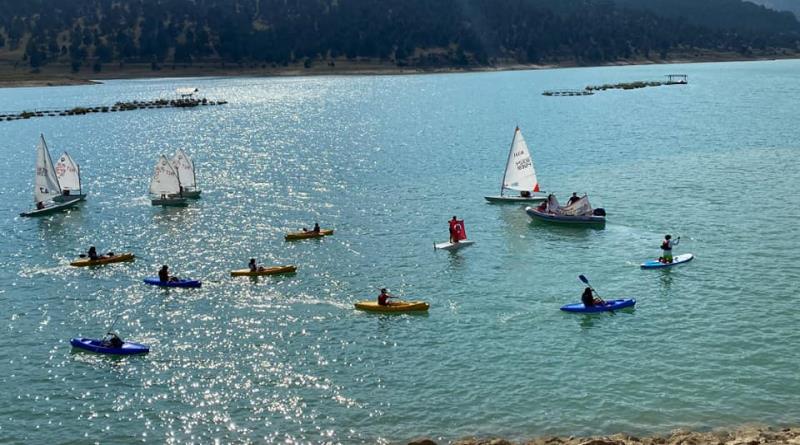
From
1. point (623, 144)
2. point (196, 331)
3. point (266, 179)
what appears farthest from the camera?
point (623, 144)

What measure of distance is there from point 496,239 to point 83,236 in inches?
1617

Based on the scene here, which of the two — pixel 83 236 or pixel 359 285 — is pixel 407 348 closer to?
pixel 359 285

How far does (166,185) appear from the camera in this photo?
308 ft

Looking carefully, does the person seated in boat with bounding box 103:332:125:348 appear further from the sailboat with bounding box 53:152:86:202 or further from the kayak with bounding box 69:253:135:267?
the sailboat with bounding box 53:152:86:202

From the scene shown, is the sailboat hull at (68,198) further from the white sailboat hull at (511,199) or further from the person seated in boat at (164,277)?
the white sailboat hull at (511,199)

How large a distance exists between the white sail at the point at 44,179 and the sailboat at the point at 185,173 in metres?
13.9

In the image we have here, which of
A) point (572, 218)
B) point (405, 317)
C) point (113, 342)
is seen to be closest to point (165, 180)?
point (572, 218)

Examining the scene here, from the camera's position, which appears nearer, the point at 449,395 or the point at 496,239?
the point at 449,395

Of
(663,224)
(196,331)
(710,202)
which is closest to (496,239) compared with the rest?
(663,224)

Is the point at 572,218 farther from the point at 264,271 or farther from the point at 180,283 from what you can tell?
the point at 180,283

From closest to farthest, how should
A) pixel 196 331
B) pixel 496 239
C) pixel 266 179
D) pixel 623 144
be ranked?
pixel 196 331, pixel 496 239, pixel 266 179, pixel 623 144

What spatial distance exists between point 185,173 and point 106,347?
55264 mm

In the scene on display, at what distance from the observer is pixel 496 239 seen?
73.2m

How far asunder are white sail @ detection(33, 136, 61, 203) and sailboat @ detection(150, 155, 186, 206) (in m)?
11.1
